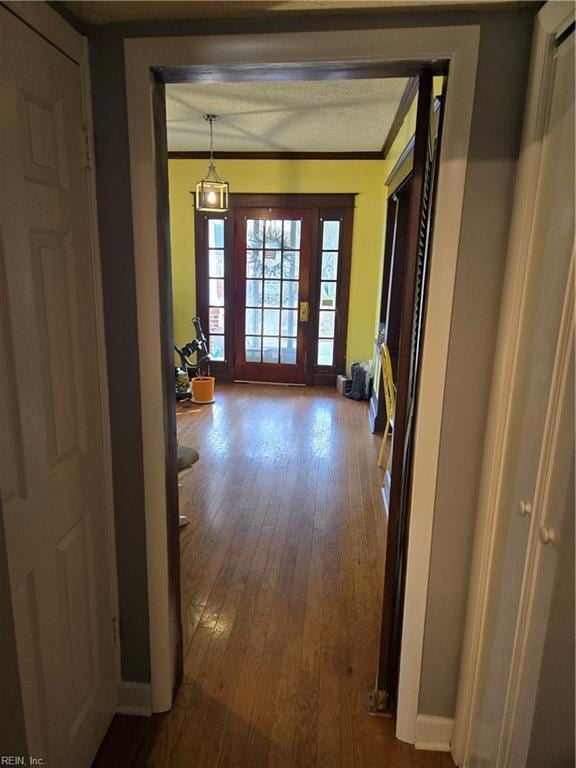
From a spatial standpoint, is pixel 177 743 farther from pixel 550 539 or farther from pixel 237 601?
pixel 550 539

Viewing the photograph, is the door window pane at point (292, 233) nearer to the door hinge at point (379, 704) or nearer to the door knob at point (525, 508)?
the door hinge at point (379, 704)

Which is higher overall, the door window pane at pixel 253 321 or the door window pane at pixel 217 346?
the door window pane at pixel 253 321

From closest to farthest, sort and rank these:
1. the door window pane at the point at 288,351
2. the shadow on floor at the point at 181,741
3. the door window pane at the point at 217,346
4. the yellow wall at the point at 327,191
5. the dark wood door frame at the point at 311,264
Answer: the shadow on floor at the point at 181,741
the yellow wall at the point at 327,191
the dark wood door frame at the point at 311,264
the door window pane at the point at 288,351
the door window pane at the point at 217,346

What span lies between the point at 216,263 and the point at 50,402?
4.92 metres

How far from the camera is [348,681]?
189cm

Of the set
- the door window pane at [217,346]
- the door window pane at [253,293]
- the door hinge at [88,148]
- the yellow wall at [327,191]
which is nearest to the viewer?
the door hinge at [88,148]

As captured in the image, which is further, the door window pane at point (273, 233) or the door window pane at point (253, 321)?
the door window pane at point (253, 321)

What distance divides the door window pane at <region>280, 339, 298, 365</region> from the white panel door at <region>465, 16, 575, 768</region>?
15.6 ft

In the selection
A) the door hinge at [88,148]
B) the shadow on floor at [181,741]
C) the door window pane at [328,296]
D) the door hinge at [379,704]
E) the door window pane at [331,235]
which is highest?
the door window pane at [331,235]

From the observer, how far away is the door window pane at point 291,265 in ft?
18.8

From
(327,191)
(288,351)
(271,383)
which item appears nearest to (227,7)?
(327,191)

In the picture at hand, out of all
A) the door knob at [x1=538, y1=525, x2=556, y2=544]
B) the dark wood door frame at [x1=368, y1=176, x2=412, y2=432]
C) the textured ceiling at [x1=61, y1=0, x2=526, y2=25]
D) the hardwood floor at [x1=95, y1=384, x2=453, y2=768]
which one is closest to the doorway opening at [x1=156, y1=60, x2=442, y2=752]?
the dark wood door frame at [x1=368, y1=176, x2=412, y2=432]

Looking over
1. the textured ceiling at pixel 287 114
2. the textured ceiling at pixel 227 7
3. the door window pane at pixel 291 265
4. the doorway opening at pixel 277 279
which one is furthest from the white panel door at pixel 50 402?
the door window pane at pixel 291 265

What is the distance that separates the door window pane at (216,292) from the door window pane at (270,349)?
710 millimetres
